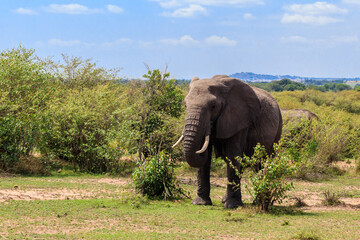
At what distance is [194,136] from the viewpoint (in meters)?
9.76

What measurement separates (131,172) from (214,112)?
8264 millimetres

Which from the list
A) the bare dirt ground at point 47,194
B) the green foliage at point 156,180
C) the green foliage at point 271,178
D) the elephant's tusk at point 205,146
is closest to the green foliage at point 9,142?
the bare dirt ground at point 47,194

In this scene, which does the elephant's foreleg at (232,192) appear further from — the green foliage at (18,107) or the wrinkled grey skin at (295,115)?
the wrinkled grey skin at (295,115)

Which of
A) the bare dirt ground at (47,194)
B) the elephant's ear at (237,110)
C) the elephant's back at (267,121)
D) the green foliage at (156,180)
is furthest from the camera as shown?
the green foliage at (156,180)

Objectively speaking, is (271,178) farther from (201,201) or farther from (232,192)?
(201,201)

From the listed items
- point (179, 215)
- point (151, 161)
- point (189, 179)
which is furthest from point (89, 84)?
point (179, 215)

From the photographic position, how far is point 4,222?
9.02m

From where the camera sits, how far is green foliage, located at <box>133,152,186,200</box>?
39.6 ft

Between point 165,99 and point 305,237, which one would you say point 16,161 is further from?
point 305,237

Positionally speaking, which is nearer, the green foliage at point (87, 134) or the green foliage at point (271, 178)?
the green foliage at point (271, 178)

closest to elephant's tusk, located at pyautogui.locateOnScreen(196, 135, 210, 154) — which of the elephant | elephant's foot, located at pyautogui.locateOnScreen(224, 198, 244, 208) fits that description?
the elephant

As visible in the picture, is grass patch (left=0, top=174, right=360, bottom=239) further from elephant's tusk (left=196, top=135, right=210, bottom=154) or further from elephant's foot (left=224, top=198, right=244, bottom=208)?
elephant's tusk (left=196, top=135, right=210, bottom=154)

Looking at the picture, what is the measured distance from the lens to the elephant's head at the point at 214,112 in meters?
9.84

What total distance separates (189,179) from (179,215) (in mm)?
6962
